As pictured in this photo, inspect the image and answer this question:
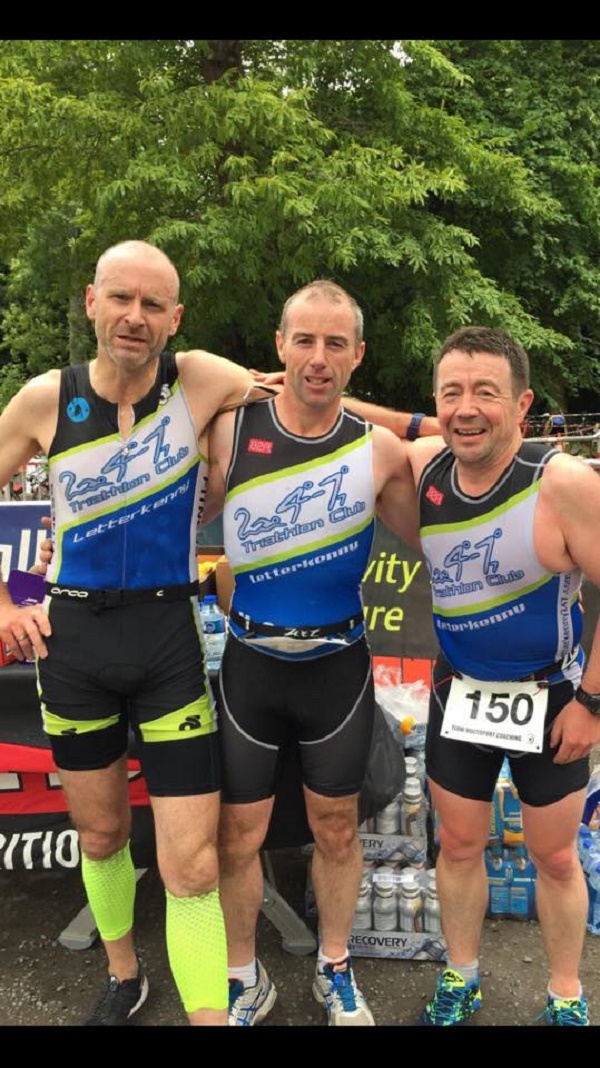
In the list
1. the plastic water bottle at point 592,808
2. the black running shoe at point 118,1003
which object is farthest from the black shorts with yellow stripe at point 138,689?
the plastic water bottle at point 592,808

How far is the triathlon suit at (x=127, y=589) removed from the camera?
225 centimetres

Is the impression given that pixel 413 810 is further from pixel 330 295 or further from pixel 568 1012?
pixel 330 295

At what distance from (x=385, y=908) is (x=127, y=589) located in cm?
166

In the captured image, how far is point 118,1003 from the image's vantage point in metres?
2.57

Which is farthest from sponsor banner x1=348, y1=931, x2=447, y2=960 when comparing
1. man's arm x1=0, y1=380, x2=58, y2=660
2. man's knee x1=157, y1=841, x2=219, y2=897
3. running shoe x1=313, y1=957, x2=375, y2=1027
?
man's arm x1=0, y1=380, x2=58, y2=660

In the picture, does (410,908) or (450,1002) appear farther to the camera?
(410,908)

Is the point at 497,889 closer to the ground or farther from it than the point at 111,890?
closer to the ground

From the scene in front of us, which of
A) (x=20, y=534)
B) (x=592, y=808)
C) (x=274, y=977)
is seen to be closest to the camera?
(x=274, y=977)

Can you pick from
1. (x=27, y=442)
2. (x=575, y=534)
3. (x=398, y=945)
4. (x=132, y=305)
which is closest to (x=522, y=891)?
(x=398, y=945)

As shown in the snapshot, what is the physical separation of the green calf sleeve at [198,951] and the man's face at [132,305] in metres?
1.60

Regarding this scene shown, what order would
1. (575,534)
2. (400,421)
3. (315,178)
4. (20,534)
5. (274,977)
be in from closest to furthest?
1. (575,534)
2. (400,421)
3. (274,977)
4. (20,534)
5. (315,178)

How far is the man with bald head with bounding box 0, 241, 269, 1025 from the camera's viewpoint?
7.30 ft

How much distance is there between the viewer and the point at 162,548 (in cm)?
228
